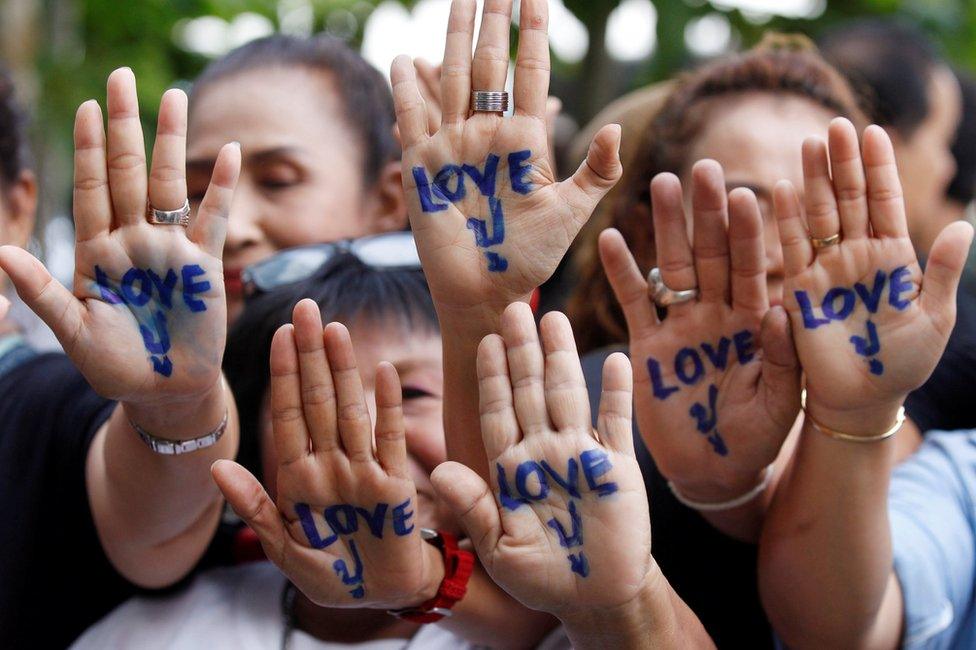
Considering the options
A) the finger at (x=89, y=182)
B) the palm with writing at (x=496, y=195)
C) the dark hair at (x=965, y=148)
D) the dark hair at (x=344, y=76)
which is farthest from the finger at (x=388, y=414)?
the dark hair at (x=965, y=148)

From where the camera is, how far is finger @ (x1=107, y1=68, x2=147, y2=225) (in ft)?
3.39

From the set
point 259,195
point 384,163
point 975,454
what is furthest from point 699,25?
point 975,454

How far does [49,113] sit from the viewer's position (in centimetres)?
338

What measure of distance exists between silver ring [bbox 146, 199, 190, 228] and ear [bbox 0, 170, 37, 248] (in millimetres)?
720

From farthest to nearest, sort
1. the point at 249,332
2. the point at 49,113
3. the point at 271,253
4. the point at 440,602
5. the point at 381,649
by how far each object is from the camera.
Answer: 1. the point at 49,113
2. the point at 271,253
3. the point at 249,332
4. the point at 381,649
5. the point at 440,602

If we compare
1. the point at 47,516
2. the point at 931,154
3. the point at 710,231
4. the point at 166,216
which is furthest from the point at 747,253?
the point at 931,154

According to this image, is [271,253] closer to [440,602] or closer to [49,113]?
[440,602]

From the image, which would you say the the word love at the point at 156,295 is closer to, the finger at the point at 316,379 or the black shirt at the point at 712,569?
the finger at the point at 316,379

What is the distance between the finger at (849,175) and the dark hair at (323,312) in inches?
22.1

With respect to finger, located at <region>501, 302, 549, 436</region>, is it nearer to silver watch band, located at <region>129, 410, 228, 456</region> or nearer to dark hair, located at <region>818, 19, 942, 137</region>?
silver watch band, located at <region>129, 410, 228, 456</region>

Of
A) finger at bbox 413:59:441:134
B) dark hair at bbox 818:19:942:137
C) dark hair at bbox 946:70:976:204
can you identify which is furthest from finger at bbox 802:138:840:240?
dark hair at bbox 946:70:976:204

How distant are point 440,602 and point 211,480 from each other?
0.98ft

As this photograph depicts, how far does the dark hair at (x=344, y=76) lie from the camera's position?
1766 millimetres

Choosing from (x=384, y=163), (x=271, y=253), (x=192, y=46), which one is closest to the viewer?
(x=271, y=253)
